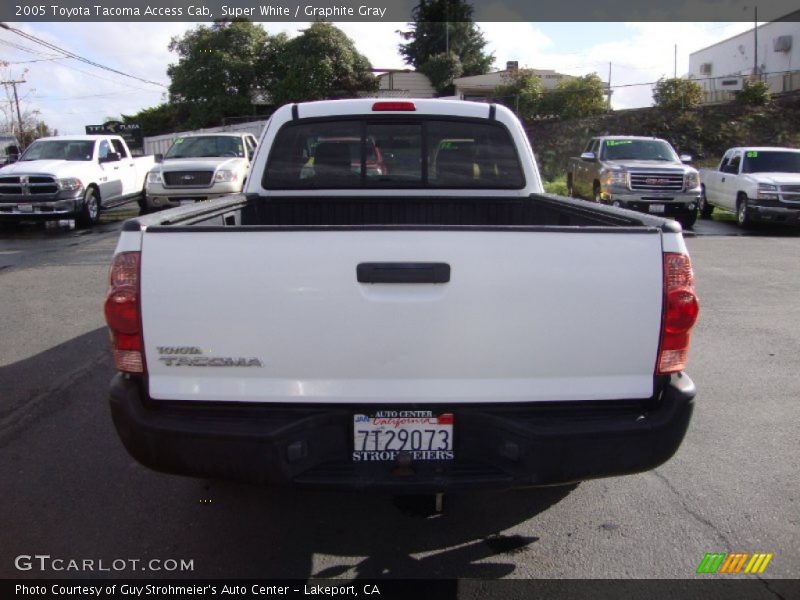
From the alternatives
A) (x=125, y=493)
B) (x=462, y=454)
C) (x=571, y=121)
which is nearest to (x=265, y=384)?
(x=462, y=454)

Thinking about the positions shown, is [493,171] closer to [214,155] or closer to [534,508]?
[534,508]

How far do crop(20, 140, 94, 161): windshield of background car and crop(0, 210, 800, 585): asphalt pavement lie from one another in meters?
12.4

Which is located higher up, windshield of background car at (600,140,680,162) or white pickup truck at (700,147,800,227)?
windshield of background car at (600,140,680,162)

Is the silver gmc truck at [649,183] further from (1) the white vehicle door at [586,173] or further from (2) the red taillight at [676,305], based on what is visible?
(2) the red taillight at [676,305]

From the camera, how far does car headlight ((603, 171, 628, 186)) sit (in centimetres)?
1530

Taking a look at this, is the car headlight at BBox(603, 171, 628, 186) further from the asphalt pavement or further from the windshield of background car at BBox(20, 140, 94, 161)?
the windshield of background car at BBox(20, 140, 94, 161)

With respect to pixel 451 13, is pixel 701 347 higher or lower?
lower

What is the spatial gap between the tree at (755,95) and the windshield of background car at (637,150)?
17.2 m

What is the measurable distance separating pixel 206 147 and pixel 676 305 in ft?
50.8

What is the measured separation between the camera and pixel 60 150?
1673 centimetres

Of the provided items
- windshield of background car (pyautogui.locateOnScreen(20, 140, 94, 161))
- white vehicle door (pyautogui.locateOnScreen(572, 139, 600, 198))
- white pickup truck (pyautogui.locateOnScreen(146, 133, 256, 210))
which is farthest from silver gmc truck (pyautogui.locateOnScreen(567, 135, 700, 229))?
windshield of background car (pyautogui.locateOnScreen(20, 140, 94, 161))

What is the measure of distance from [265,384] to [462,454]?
2.73 ft

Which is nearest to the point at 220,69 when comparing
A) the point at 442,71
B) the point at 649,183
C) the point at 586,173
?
the point at 442,71

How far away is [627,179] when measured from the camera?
50.1ft
